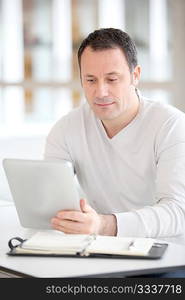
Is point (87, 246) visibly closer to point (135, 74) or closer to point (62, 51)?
point (135, 74)

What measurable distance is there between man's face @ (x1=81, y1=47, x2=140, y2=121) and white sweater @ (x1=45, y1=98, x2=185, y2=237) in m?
0.12

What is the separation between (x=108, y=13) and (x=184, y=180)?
3.34 meters

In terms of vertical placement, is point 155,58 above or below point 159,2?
below

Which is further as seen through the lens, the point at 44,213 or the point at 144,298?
the point at 44,213

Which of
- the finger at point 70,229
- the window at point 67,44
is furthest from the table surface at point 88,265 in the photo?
the window at point 67,44

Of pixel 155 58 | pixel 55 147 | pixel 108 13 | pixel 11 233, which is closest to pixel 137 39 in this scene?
pixel 155 58

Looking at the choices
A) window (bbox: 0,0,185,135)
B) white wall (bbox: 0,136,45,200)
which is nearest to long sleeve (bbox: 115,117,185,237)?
white wall (bbox: 0,136,45,200)

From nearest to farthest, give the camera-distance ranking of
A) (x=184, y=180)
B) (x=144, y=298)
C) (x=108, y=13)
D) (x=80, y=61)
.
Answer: (x=144, y=298) < (x=184, y=180) < (x=80, y=61) < (x=108, y=13)

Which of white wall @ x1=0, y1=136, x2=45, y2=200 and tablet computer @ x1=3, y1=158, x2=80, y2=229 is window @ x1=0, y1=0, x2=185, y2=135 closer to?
white wall @ x1=0, y1=136, x2=45, y2=200

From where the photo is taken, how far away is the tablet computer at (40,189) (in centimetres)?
231

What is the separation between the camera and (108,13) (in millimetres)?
5770

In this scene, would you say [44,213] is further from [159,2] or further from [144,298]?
[159,2]

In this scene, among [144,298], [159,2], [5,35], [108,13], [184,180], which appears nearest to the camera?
[144,298]

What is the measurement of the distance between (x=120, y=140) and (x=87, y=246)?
0.75 meters
